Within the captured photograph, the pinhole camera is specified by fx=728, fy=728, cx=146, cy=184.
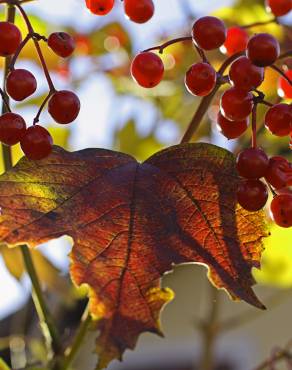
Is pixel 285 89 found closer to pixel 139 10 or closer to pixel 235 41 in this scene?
pixel 235 41

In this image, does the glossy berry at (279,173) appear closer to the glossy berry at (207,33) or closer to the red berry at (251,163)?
the red berry at (251,163)

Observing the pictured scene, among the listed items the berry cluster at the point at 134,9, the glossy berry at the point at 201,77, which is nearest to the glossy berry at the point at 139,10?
the berry cluster at the point at 134,9

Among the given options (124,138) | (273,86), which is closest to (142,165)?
(273,86)

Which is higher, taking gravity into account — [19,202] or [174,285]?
[19,202]

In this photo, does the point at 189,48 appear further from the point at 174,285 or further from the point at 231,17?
the point at 174,285

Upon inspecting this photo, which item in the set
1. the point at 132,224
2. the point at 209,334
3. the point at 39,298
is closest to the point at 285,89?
the point at 132,224
